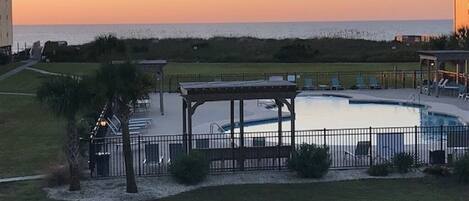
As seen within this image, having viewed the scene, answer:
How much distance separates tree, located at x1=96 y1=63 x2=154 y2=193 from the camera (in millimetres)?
16438

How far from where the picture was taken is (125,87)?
16438 millimetres

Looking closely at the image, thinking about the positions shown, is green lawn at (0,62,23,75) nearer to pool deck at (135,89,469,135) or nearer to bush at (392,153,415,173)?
pool deck at (135,89,469,135)

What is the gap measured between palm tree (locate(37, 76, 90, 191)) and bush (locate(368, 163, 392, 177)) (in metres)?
7.20

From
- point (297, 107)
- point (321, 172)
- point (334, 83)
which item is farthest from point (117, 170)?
point (334, 83)

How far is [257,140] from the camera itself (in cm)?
2091

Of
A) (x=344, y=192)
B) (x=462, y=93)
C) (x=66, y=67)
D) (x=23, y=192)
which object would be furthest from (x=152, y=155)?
(x=66, y=67)

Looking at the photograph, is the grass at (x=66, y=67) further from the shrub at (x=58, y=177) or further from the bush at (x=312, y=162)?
the bush at (x=312, y=162)

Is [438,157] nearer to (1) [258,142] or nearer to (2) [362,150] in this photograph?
(2) [362,150]

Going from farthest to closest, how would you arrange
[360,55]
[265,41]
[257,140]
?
1. [265,41]
2. [360,55]
3. [257,140]

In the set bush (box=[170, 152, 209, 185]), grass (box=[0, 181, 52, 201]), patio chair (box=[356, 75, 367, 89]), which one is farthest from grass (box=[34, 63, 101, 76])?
bush (box=[170, 152, 209, 185])

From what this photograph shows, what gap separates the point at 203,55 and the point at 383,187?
58.1 meters

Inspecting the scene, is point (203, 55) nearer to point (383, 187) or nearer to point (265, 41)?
point (265, 41)

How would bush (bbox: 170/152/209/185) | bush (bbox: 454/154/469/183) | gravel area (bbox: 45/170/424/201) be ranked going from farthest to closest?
Answer: bush (bbox: 170/152/209/185), bush (bbox: 454/154/469/183), gravel area (bbox: 45/170/424/201)

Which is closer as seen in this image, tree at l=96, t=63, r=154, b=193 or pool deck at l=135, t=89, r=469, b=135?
tree at l=96, t=63, r=154, b=193
